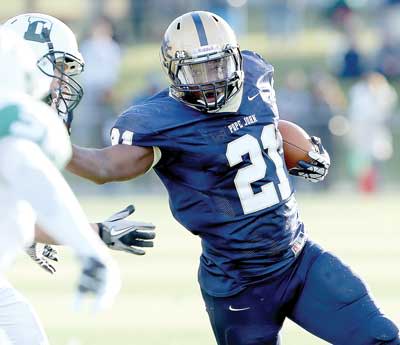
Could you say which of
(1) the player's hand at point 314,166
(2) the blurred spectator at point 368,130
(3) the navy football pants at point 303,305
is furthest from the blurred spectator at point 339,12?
(3) the navy football pants at point 303,305

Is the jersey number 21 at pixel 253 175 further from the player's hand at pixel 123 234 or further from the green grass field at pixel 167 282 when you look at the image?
the green grass field at pixel 167 282

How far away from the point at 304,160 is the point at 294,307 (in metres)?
0.70

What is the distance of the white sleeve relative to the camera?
3.31 metres

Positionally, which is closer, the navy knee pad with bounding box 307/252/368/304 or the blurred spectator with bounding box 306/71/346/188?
the navy knee pad with bounding box 307/252/368/304

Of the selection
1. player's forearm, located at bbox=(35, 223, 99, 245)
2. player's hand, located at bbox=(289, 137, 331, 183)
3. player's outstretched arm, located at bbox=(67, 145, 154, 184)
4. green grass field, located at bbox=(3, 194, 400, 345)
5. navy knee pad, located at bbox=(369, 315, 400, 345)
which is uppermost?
player's outstretched arm, located at bbox=(67, 145, 154, 184)

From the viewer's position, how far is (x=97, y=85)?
16938mm

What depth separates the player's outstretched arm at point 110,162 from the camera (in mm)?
4504

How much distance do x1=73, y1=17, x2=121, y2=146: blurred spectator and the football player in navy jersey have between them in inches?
448

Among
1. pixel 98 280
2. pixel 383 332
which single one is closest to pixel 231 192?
pixel 383 332

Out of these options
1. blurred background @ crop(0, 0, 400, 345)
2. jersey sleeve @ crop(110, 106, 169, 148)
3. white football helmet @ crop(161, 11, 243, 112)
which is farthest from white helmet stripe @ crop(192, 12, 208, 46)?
blurred background @ crop(0, 0, 400, 345)

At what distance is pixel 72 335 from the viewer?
6797 millimetres

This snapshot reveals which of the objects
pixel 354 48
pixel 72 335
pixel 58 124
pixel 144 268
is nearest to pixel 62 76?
pixel 58 124

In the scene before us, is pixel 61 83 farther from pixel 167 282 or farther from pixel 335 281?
pixel 167 282

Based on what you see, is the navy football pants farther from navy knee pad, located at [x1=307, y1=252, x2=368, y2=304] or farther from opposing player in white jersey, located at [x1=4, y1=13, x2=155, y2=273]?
opposing player in white jersey, located at [x1=4, y1=13, x2=155, y2=273]
